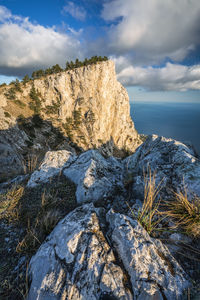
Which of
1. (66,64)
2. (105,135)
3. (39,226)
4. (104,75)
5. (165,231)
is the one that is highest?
(66,64)

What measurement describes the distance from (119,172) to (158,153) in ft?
6.57

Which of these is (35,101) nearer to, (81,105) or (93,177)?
(81,105)

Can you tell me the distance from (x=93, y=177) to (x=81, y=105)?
56048mm

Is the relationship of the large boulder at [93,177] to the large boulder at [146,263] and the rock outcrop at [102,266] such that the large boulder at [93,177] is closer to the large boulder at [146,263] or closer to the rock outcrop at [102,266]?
the rock outcrop at [102,266]

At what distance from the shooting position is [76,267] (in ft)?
7.61

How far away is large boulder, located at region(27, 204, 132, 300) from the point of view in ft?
6.74

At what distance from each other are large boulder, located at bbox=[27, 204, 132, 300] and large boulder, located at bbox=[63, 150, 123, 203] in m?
1.43

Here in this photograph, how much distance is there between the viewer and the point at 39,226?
11.1ft

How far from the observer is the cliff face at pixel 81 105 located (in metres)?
44.6

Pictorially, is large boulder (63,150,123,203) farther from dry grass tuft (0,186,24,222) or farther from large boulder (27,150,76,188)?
dry grass tuft (0,186,24,222)

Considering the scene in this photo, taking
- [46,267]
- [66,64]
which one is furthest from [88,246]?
[66,64]

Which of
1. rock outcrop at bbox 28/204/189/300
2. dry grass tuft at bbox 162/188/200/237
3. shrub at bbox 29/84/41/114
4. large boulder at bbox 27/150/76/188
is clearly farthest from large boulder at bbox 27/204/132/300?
shrub at bbox 29/84/41/114

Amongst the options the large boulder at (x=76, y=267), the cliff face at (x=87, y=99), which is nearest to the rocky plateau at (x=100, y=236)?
the large boulder at (x=76, y=267)

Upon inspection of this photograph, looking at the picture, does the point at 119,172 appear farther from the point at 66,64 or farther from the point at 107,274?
the point at 66,64
